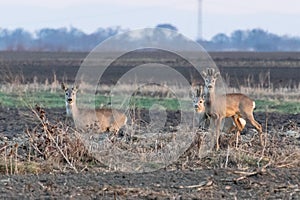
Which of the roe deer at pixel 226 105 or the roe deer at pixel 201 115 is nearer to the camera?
the roe deer at pixel 201 115

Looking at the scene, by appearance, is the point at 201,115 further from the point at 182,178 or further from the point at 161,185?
the point at 161,185

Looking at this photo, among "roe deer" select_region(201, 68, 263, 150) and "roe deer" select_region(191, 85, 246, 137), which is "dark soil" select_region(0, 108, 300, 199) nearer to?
"roe deer" select_region(191, 85, 246, 137)

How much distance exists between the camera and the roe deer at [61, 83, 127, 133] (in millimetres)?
18797

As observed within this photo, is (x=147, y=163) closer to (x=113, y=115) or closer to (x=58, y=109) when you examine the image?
(x=113, y=115)

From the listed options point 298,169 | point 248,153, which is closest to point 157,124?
point 248,153

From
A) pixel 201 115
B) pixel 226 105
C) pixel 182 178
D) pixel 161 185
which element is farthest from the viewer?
pixel 226 105

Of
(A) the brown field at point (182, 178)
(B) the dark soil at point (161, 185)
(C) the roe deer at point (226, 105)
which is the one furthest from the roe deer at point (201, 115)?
(B) the dark soil at point (161, 185)

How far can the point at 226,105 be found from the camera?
60.7 ft

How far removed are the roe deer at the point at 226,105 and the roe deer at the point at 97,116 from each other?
197 cm

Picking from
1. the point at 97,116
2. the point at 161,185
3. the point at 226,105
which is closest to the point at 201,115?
the point at 226,105

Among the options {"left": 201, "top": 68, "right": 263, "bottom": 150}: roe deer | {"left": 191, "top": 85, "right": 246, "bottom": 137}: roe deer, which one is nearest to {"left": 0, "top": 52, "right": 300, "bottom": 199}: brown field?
{"left": 191, "top": 85, "right": 246, "bottom": 137}: roe deer

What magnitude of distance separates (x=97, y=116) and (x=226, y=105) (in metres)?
2.79

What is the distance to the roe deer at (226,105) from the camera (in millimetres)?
18281

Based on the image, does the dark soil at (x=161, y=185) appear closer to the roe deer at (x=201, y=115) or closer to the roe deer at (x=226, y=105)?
the roe deer at (x=201, y=115)
